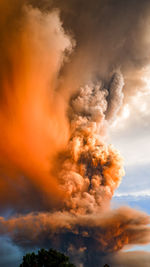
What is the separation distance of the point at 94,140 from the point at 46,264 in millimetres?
30319

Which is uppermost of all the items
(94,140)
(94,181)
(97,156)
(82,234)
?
(94,140)

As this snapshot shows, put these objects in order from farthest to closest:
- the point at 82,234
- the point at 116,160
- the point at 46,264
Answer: the point at 82,234, the point at 116,160, the point at 46,264

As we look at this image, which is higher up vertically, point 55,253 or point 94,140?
point 94,140

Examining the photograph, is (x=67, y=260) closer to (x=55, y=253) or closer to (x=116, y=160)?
(x=55, y=253)

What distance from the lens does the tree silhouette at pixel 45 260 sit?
41.9 meters

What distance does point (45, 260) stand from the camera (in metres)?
42.4

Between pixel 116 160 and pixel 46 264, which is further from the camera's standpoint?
pixel 116 160

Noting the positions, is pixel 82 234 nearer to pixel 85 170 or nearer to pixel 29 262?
pixel 85 170

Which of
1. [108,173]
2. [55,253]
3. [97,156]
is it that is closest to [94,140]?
[97,156]

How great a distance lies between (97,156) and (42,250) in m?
24.7

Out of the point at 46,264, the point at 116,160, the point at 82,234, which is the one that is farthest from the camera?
the point at 82,234

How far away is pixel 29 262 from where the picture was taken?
138ft

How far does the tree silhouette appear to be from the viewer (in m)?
41.9

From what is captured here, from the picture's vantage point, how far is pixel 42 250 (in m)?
44.5
